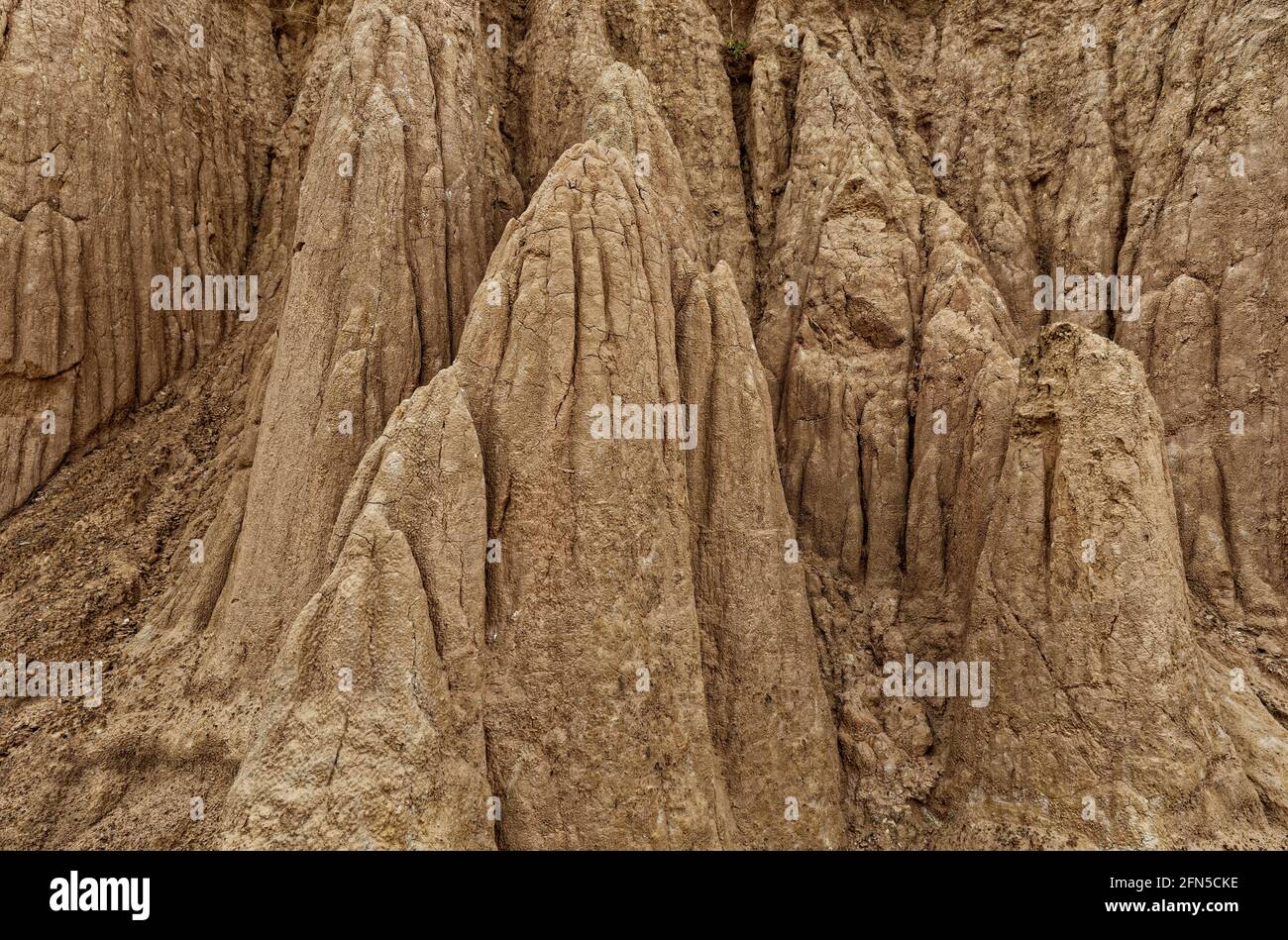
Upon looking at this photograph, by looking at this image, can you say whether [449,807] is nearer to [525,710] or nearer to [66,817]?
[525,710]

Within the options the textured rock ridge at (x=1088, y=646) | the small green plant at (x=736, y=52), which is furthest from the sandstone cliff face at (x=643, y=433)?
the small green plant at (x=736, y=52)

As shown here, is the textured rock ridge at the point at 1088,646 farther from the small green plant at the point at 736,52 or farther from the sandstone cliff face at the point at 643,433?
the small green plant at the point at 736,52

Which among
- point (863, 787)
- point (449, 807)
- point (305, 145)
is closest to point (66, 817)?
point (449, 807)

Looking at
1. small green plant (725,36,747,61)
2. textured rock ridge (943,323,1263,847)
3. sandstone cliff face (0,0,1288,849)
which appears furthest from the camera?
small green plant (725,36,747,61)

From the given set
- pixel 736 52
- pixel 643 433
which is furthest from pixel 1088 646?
pixel 736 52

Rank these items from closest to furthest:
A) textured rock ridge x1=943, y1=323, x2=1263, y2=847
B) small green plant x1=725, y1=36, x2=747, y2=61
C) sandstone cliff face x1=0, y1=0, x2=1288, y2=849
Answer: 1. sandstone cliff face x1=0, y1=0, x2=1288, y2=849
2. textured rock ridge x1=943, y1=323, x2=1263, y2=847
3. small green plant x1=725, y1=36, x2=747, y2=61

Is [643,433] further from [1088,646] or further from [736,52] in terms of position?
[736,52]

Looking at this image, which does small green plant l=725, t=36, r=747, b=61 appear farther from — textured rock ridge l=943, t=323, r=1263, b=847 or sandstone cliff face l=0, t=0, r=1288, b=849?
textured rock ridge l=943, t=323, r=1263, b=847

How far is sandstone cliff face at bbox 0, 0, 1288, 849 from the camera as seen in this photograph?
8.59 m

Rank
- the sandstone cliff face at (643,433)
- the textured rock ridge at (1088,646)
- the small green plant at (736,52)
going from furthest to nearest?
the small green plant at (736,52) < the textured rock ridge at (1088,646) < the sandstone cliff face at (643,433)

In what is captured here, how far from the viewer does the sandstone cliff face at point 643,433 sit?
8.59m

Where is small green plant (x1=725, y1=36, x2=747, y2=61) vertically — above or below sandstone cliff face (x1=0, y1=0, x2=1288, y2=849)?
above

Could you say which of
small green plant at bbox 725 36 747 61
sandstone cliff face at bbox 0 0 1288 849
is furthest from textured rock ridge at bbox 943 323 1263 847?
small green plant at bbox 725 36 747 61

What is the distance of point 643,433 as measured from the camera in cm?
942
